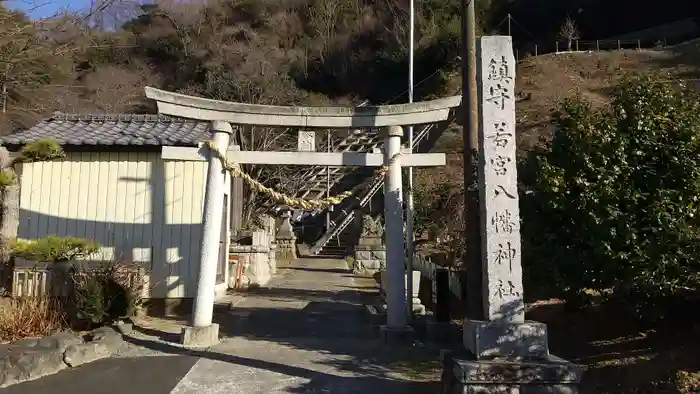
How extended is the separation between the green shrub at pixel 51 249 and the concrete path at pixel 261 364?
194cm

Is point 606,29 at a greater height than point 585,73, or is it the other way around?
point 606,29

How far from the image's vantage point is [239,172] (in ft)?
28.3

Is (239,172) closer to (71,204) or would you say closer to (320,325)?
(320,325)

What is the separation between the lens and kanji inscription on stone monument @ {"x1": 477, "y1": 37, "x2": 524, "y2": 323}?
568 cm

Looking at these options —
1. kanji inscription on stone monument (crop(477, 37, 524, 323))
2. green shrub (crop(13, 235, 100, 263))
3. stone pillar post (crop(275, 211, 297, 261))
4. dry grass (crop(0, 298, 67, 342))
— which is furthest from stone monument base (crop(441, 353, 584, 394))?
stone pillar post (crop(275, 211, 297, 261))

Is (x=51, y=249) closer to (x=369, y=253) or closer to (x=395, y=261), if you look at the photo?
(x=395, y=261)

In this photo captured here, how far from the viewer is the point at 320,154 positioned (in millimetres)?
8773

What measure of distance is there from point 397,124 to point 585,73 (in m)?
30.6

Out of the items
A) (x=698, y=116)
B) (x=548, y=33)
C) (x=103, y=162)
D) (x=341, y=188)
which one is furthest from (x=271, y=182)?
(x=548, y=33)

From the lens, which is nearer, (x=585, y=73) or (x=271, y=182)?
(x=271, y=182)

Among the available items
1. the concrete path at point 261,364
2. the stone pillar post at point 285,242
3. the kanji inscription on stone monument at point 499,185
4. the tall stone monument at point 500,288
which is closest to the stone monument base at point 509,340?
the tall stone monument at point 500,288

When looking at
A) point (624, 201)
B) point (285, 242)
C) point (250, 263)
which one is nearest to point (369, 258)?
point (250, 263)

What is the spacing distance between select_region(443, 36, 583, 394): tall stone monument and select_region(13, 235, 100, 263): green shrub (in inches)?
266

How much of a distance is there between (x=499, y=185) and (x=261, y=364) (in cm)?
407
